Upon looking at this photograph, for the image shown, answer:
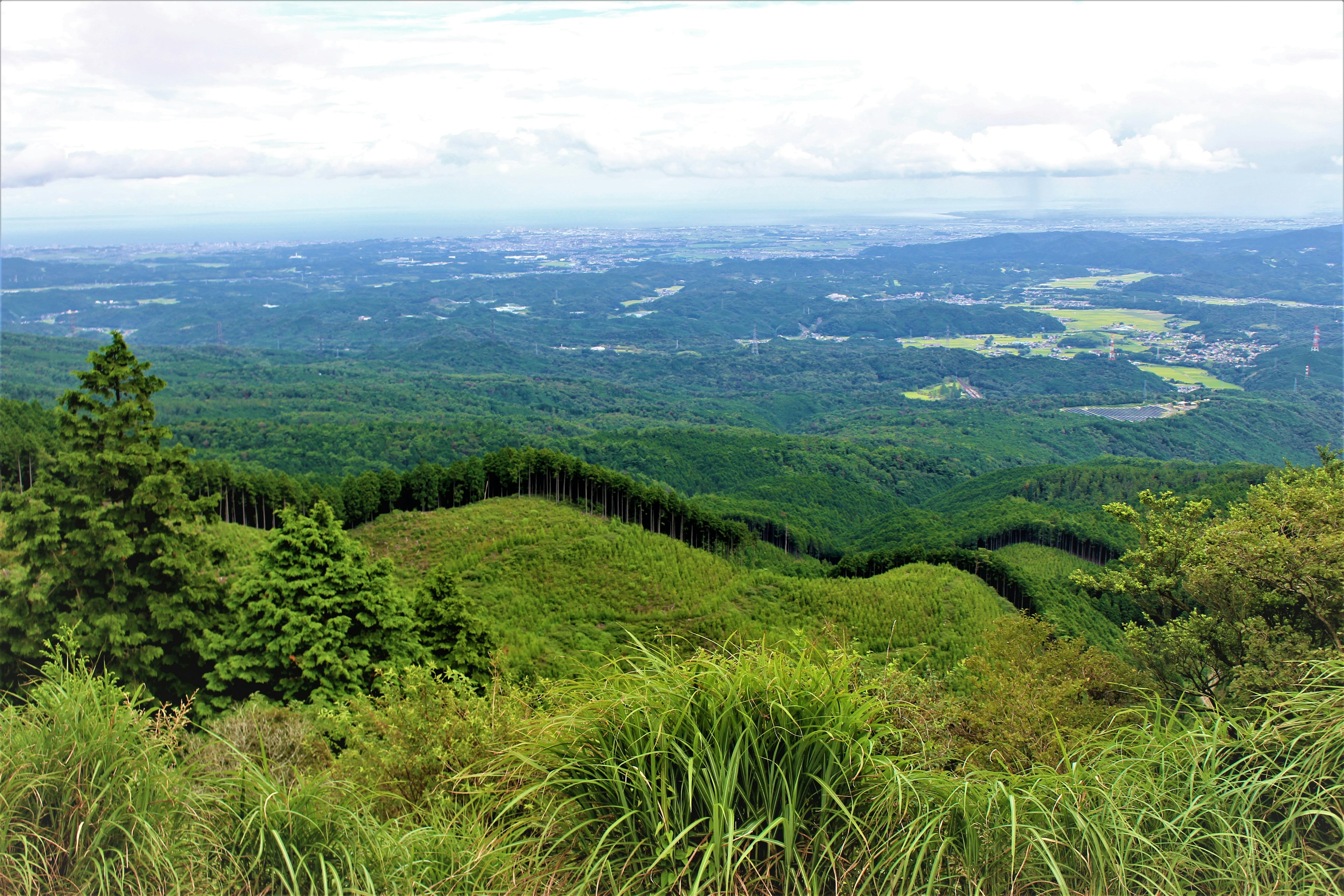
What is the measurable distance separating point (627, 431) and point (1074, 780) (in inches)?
4937

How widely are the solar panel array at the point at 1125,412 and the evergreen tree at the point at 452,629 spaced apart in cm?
16998

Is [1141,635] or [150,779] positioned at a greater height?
[150,779]

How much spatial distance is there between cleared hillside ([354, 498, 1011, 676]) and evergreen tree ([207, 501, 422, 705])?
9.30 meters

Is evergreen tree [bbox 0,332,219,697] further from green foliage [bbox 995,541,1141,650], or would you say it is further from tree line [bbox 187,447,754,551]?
green foliage [bbox 995,541,1141,650]

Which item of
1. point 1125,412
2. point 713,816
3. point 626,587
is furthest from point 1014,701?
point 1125,412

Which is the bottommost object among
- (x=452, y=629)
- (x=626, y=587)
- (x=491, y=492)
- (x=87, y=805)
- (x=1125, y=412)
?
(x=1125, y=412)

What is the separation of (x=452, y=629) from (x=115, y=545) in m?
9.73

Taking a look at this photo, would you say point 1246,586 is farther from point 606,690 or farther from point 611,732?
point 611,732

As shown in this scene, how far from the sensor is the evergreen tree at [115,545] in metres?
20.2

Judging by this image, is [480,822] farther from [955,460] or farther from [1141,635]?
[955,460]

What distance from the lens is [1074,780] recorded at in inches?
195

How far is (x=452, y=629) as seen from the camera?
25984 mm

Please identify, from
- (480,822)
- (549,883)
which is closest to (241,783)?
(480,822)

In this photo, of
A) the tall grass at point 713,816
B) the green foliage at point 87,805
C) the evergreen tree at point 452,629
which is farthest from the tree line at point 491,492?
the tall grass at point 713,816
